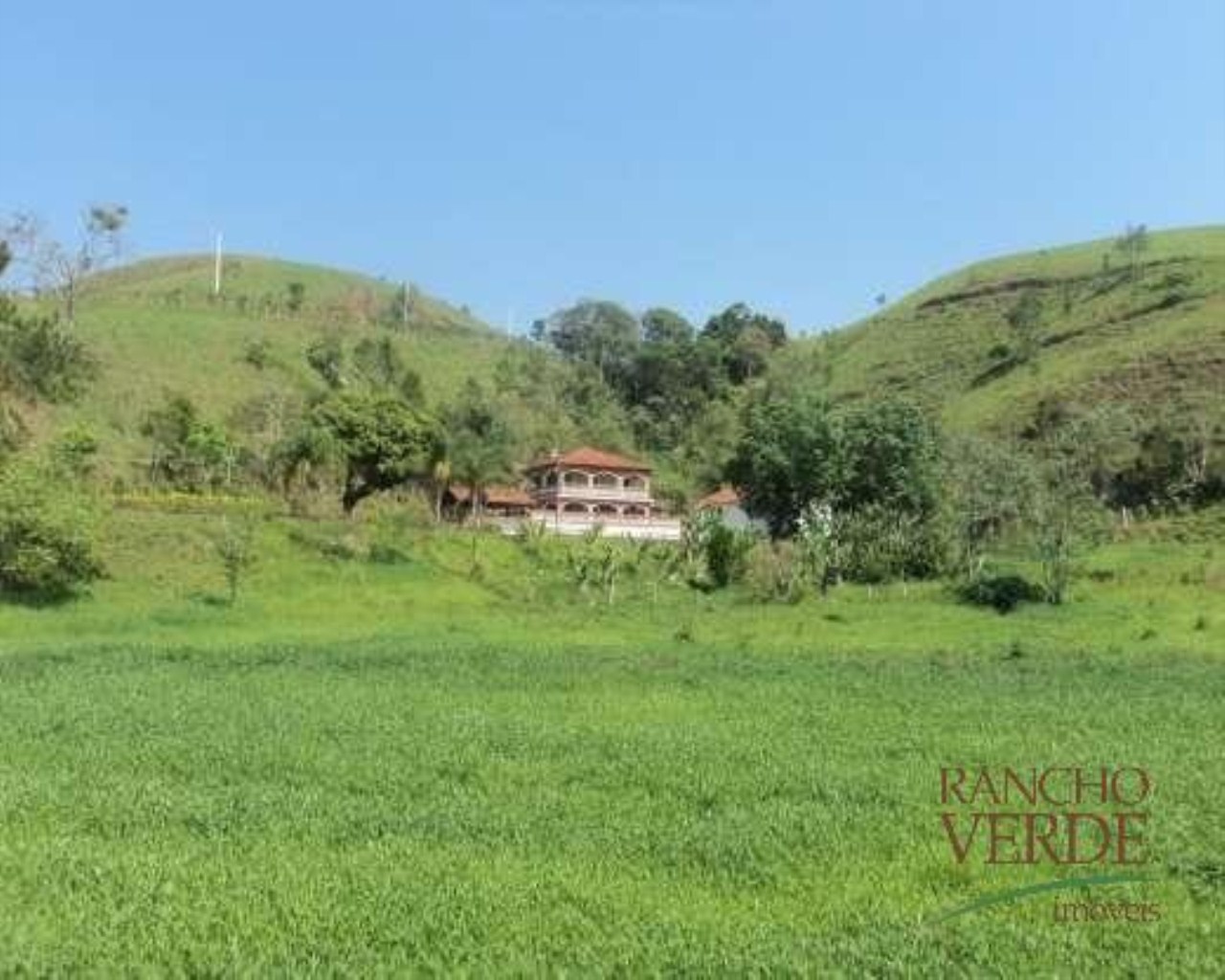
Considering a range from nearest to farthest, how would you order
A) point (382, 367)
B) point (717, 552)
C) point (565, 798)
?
1. point (565, 798)
2. point (717, 552)
3. point (382, 367)

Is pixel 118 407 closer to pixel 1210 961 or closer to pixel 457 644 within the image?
pixel 457 644

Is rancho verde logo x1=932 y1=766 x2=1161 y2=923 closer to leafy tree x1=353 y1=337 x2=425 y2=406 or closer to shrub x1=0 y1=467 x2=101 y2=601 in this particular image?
shrub x1=0 y1=467 x2=101 y2=601

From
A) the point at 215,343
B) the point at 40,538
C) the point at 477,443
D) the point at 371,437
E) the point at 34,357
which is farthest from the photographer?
the point at 215,343

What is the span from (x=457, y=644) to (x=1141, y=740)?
61.6 feet

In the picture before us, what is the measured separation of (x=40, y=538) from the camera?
38.1 m

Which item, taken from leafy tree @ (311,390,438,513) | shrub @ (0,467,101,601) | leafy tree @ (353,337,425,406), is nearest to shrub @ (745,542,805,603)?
leafy tree @ (311,390,438,513)

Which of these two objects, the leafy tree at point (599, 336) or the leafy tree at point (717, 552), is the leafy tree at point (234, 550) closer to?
the leafy tree at point (717, 552)

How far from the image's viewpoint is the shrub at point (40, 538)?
124 feet

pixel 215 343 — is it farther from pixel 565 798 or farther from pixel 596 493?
pixel 565 798

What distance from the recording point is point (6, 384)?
5719 centimetres

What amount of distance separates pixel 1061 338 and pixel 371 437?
242ft

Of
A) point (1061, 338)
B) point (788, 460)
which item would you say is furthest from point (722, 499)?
point (1061, 338)

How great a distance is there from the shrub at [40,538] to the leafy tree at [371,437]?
20.4m

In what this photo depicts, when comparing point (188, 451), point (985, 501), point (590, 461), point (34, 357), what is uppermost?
point (34, 357)
